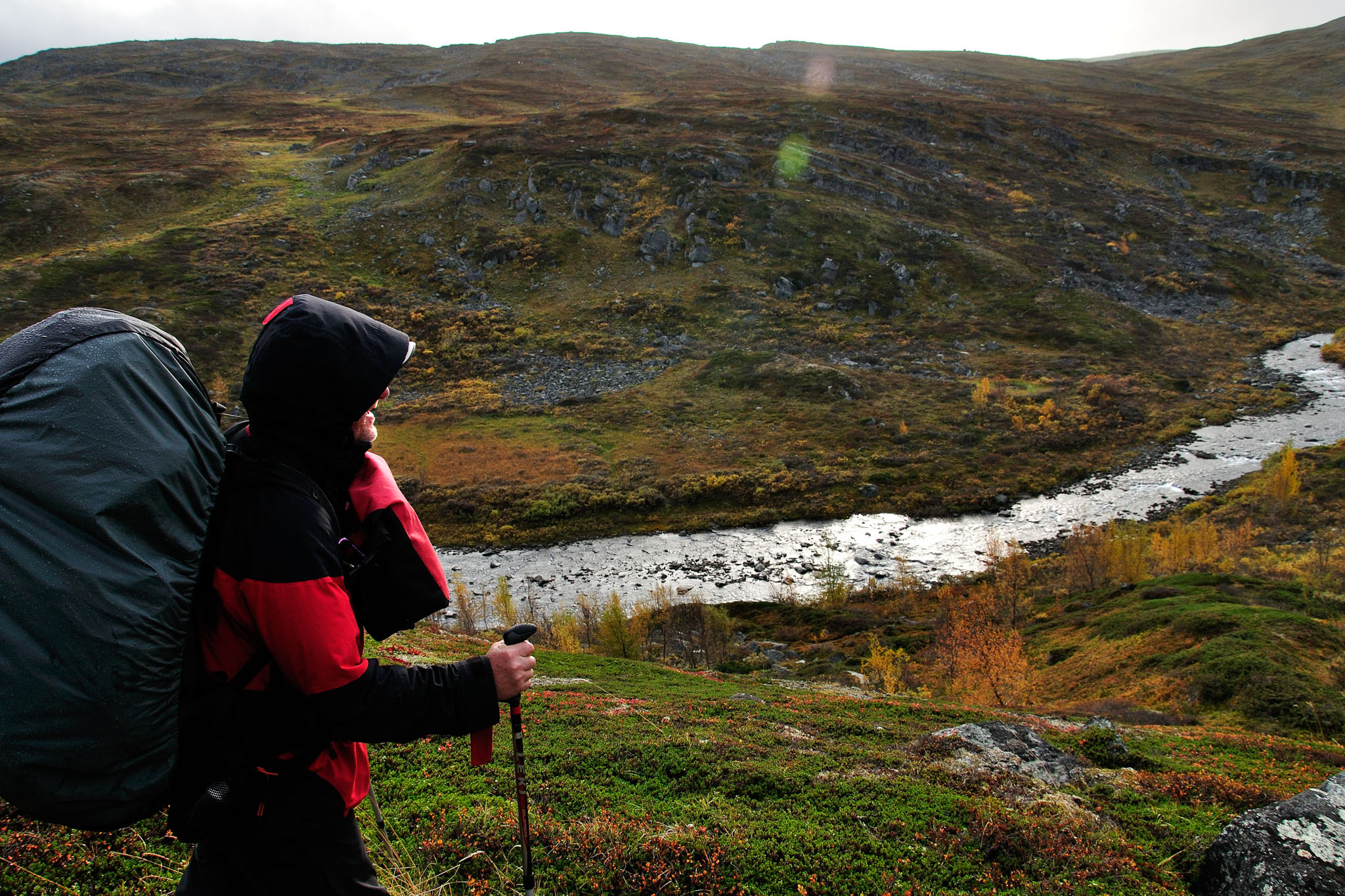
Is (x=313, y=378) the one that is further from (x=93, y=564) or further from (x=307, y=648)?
(x=307, y=648)

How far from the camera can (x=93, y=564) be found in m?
2.19

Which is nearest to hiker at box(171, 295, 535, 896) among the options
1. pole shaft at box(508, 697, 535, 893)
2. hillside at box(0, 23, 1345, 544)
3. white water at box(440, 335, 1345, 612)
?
pole shaft at box(508, 697, 535, 893)

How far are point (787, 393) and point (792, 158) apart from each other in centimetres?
5188

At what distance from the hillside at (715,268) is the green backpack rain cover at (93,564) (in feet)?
129

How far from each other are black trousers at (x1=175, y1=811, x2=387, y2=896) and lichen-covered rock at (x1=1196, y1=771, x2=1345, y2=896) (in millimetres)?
7924

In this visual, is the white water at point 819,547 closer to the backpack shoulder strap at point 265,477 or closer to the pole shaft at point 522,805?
the pole shaft at point 522,805

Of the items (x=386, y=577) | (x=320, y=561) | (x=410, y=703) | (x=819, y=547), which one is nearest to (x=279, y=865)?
(x=410, y=703)

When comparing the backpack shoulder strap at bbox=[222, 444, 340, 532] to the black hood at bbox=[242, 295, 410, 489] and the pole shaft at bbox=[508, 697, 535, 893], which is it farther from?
the pole shaft at bbox=[508, 697, 535, 893]

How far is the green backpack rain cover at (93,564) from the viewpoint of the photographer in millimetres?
2090

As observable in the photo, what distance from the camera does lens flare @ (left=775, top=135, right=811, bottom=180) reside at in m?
89.8

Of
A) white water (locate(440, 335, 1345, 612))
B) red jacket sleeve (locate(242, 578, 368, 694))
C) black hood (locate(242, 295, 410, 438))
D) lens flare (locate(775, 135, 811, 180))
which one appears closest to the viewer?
red jacket sleeve (locate(242, 578, 368, 694))

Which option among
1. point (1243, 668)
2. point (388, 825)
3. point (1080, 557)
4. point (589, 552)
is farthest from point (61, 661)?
point (1080, 557)

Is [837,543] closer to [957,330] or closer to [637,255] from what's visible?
[957,330]

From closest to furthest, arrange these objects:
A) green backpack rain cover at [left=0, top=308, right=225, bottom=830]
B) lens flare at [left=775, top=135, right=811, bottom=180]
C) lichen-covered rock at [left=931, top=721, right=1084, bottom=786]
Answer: green backpack rain cover at [left=0, top=308, right=225, bottom=830] → lichen-covered rock at [left=931, top=721, right=1084, bottom=786] → lens flare at [left=775, top=135, right=811, bottom=180]
